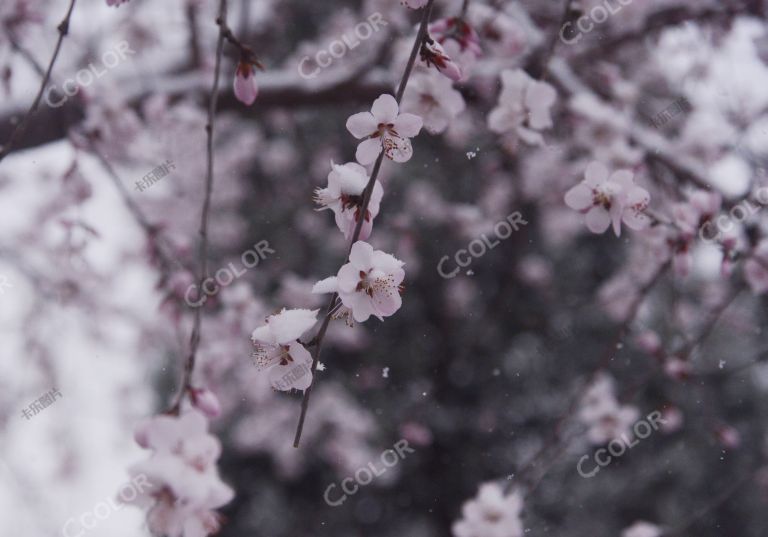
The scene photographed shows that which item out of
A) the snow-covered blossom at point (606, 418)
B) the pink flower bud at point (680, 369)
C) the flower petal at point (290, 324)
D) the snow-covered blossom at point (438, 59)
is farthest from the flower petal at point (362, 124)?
the snow-covered blossom at point (606, 418)

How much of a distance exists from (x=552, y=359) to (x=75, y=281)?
159 inches

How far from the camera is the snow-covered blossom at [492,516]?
1.66 meters

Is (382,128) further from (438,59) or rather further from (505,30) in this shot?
(505,30)

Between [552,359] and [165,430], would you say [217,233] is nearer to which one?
[552,359]

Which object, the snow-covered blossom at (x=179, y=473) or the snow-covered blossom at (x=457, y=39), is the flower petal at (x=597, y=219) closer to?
the snow-covered blossom at (x=457, y=39)

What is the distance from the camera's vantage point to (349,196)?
96cm

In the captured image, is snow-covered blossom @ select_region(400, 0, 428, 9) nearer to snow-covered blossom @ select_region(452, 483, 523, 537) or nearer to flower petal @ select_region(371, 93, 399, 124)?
flower petal @ select_region(371, 93, 399, 124)

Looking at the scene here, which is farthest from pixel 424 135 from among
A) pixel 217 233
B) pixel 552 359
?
pixel 552 359

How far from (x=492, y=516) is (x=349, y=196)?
1092 mm

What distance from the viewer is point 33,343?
376 cm

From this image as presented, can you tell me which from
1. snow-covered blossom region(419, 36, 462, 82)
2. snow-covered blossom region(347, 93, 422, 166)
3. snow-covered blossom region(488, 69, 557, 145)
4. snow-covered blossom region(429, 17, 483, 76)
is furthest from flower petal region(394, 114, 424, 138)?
snow-covered blossom region(488, 69, 557, 145)

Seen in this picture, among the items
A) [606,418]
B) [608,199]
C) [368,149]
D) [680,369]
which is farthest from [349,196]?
[606,418]

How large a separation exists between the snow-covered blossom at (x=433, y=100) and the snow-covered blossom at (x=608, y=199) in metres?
0.30

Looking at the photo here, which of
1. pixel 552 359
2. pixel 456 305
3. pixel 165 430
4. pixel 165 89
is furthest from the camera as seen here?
pixel 552 359
